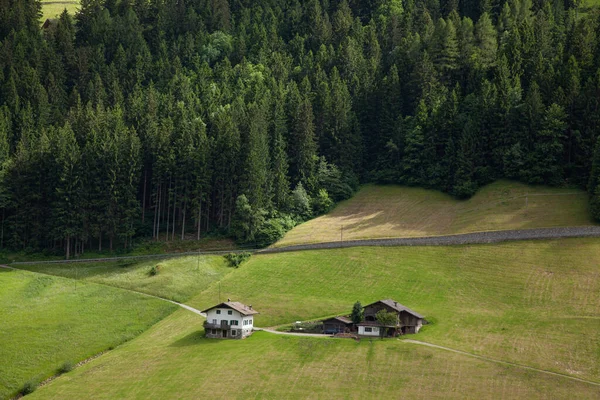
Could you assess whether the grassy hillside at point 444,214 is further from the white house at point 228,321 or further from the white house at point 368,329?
the white house at point 228,321

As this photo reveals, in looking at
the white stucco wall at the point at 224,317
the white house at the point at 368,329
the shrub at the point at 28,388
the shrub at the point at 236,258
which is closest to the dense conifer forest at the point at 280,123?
the shrub at the point at 236,258

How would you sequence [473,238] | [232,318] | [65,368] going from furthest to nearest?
[473,238] < [232,318] < [65,368]

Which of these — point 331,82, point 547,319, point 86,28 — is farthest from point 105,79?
point 547,319

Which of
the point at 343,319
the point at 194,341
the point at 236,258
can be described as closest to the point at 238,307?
the point at 194,341

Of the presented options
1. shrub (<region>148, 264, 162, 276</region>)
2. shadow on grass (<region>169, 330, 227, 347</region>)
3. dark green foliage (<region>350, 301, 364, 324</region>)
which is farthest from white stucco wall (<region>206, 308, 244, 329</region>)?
shrub (<region>148, 264, 162, 276</region>)

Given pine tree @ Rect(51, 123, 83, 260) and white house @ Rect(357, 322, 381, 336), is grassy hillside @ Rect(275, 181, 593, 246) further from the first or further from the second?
pine tree @ Rect(51, 123, 83, 260)

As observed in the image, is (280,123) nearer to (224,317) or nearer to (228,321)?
(224,317)
